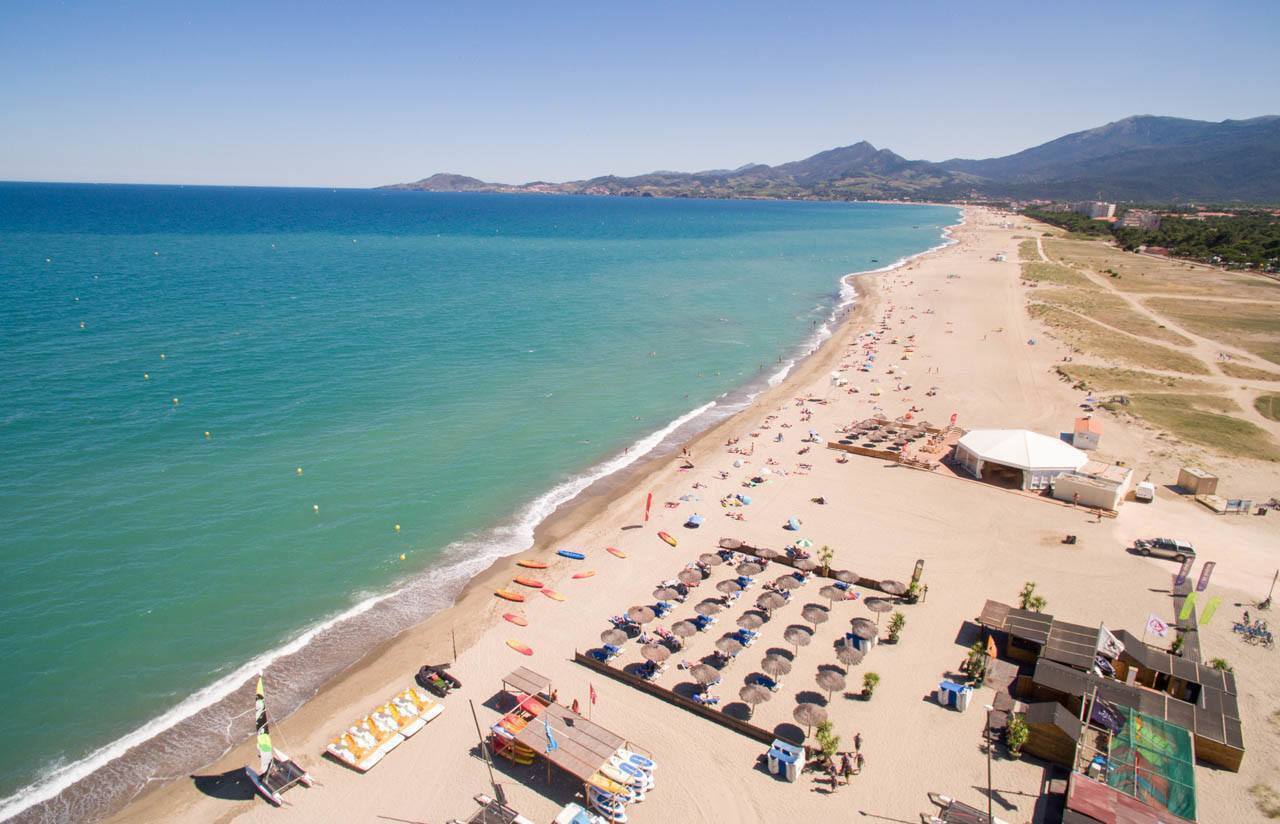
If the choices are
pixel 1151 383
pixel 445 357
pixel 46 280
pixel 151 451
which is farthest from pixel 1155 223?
pixel 46 280

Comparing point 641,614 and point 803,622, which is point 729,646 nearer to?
point 641,614

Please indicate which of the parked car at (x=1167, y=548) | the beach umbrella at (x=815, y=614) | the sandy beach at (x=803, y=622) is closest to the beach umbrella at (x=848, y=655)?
the sandy beach at (x=803, y=622)

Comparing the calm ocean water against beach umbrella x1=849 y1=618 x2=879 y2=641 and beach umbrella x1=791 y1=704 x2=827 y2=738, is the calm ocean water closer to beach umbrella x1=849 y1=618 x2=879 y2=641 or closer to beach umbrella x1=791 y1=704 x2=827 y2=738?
beach umbrella x1=791 y1=704 x2=827 y2=738

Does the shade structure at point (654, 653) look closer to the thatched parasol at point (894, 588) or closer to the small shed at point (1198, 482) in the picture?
the thatched parasol at point (894, 588)

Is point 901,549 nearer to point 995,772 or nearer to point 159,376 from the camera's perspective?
point 995,772

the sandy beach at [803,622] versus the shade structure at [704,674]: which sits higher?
the shade structure at [704,674]

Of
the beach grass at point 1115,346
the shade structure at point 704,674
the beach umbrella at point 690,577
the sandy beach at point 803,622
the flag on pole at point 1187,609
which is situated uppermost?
the beach grass at point 1115,346
